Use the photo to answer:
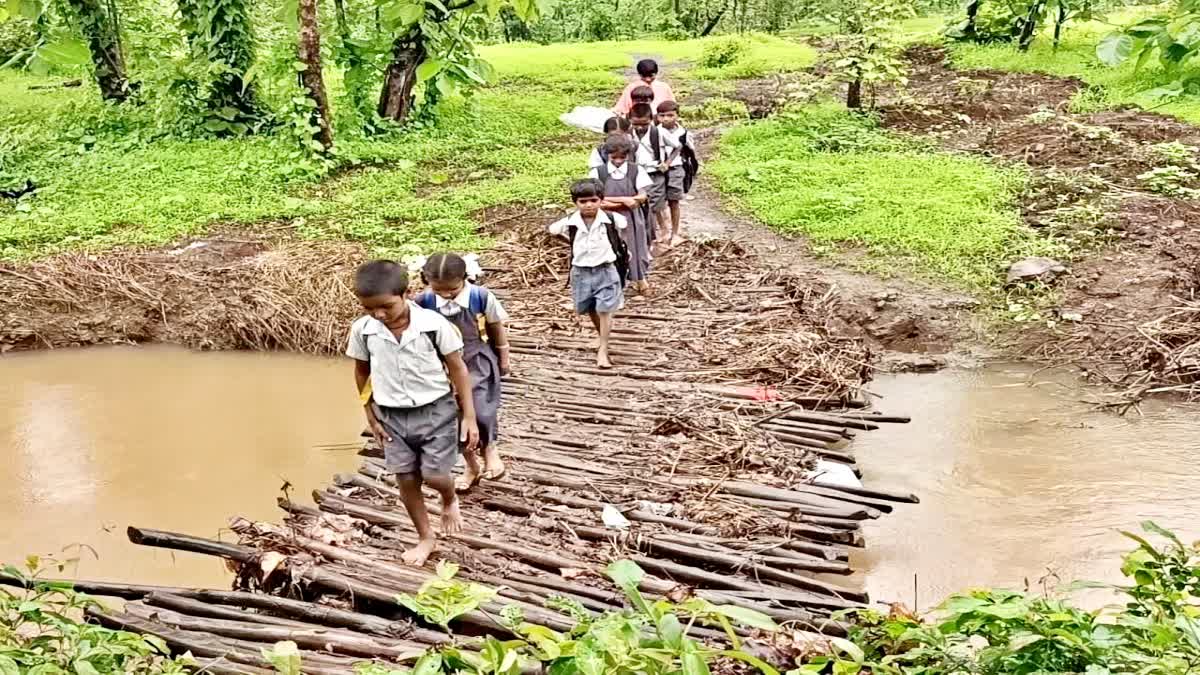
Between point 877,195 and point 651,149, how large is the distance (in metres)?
3.18

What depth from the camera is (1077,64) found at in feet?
51.3

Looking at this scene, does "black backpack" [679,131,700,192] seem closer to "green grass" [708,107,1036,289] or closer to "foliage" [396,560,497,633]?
"green grass" [708,107,1036,289]

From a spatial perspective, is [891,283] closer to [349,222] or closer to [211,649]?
[349,222]

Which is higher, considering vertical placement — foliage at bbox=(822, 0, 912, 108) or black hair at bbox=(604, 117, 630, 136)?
foliage at bbox=(822, 0, 912, 108)

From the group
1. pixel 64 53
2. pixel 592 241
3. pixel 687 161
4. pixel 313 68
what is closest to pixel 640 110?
pixel 687 161

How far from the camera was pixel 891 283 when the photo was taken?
801cm

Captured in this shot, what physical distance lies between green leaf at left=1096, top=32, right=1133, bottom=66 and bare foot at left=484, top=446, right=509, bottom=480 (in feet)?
10.8

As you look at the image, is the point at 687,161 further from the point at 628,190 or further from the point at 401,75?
the point at 401,75

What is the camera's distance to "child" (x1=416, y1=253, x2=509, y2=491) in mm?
4336

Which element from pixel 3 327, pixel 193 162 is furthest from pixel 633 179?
pixel 193 162

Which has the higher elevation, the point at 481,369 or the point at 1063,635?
the point at 1063,635

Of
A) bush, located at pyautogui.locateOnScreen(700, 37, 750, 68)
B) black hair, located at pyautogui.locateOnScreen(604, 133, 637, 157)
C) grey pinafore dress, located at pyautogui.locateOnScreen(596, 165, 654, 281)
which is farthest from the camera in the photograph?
bush, located at pyautogui.locateOnScreen(700, 37, 750, 68)

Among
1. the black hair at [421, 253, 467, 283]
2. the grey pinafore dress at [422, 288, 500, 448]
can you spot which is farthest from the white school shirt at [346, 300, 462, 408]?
the grey pinafore dress at [422, 288, 500, 448]

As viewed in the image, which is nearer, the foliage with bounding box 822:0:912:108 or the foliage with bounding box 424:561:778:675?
the foliage with bounding box 424:561:778:675
